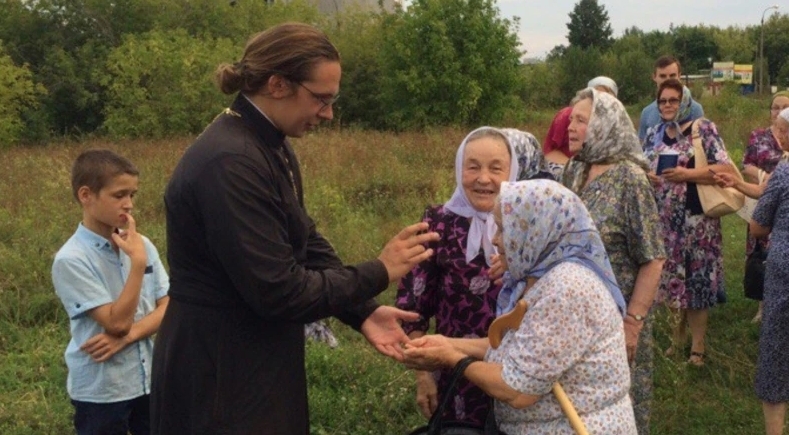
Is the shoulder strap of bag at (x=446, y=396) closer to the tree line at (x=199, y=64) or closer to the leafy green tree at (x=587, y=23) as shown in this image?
the tree line at (x=199, y=64)

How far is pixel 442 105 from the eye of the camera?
2934cm

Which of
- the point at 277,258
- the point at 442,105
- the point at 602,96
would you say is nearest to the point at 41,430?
the point at 277,258

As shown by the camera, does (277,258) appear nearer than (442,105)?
Yes

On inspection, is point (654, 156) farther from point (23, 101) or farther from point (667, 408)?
point (23, 101)

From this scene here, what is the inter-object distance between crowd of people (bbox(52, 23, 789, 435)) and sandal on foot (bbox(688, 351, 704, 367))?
9.94 ft

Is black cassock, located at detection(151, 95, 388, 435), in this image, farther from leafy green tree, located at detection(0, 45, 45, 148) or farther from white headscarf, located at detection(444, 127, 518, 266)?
leafy green tree, located at detection(0, 45, 45, 148)

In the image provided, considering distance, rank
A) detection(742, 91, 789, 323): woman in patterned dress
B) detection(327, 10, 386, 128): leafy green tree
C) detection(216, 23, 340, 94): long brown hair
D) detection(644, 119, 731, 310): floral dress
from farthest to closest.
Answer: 1. detection(327, 10, 386, 128): leafy green tree
2. detection(742, 91, 789, 323): woman in patterned dress
3. detection(644, 119, 731, 310): floral dress
4. detection(216, 23, 340, 94): long brown hair

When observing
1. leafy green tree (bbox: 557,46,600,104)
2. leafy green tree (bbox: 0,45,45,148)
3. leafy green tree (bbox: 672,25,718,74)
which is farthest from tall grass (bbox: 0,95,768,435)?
leafy green tree (bbox: 672,25,718,74)

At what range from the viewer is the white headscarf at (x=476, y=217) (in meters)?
3.20

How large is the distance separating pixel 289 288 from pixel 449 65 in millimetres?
27011

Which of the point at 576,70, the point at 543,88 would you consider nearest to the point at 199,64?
the point at 543,88

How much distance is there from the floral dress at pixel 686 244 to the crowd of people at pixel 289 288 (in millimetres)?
2644

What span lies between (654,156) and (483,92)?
24.1 meters

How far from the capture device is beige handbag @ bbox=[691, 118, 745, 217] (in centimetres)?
559
